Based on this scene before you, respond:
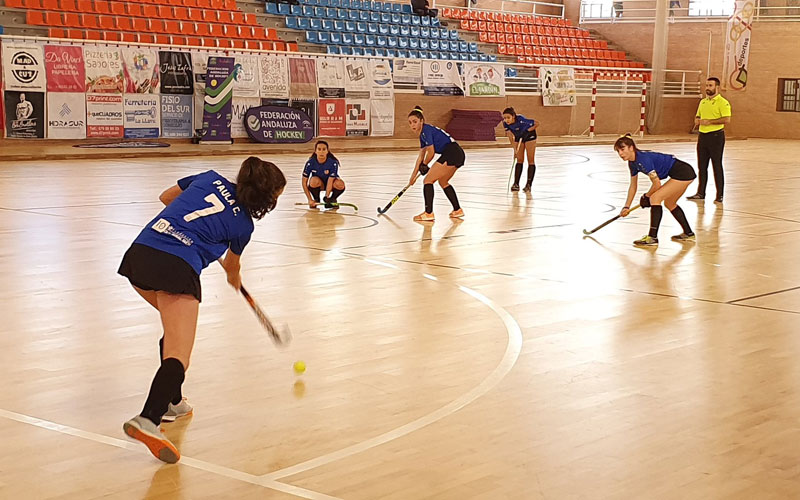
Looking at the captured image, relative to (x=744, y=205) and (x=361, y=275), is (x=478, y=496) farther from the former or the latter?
(x=744, y=205)

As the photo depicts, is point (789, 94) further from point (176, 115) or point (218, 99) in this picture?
point (176, 115)

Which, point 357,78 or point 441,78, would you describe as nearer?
point 357,78

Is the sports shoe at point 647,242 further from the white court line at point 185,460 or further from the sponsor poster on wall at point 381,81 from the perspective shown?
the sponsor poster on wall at point 381,81

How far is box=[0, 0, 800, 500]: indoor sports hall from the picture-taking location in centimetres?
398

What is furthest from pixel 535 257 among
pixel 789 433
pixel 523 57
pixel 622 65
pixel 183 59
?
pixel 622 65

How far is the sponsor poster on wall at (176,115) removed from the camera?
21.6 metres

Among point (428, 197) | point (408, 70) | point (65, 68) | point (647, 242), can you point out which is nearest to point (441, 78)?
point (408, 70)

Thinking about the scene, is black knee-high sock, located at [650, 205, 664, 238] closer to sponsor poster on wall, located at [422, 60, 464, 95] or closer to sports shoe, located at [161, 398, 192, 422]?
sports shoe, located at [161, 398, 192, 422]

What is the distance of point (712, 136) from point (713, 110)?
371 millimetres

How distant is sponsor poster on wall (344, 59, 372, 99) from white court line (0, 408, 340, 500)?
69.1 feet

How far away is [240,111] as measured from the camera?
23.0m

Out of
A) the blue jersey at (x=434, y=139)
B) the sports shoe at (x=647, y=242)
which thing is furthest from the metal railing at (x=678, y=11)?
the sports shoe at (x=647, y=242)

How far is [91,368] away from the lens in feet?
17.2

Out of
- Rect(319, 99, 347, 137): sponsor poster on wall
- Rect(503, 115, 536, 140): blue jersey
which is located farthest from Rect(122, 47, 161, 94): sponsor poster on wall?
Rect(503, 115, 536, 140): blue jersey
